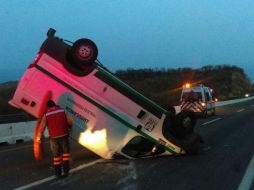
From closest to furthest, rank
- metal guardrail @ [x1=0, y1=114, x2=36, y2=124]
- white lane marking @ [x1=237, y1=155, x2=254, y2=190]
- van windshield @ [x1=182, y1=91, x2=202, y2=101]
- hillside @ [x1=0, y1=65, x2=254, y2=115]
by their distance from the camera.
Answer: white lane marking @ [x1=237, y1=155, x2=254, y2=190] → metal guardrail @ [x1=0, y1=114, x2=36, y2=124] → van windshield @ [x1=182, y1=91, x2=202, y2=101] → hillside @ [x1=0, y1=65, x2=254, y2=115]

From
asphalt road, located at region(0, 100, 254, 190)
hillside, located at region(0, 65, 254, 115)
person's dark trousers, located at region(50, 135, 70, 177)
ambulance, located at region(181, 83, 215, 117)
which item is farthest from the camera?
hillside, located at region(0, 65, 254, 115)

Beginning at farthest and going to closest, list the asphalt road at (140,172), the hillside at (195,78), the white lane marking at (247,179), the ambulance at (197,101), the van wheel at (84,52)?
1. the hillside at (195,78)
2. the ambulance at (197,101)
3. the van wheel at (84,52)
4. the asphalt road at (140,172)
5. the white lane marking at (247,179)

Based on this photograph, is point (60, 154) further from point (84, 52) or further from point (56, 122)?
point (84, 52)

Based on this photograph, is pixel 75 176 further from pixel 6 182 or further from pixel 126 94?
pixel 126 94

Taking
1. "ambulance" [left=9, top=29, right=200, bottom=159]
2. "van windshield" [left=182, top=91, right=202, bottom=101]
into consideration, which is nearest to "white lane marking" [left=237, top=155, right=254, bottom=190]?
"ambulance" [left=9, top=29, right=200, bottom=159]

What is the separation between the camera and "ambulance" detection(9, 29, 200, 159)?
35.7 feet

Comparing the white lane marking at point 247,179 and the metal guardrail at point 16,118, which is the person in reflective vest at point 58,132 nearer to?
the white lane marking at point 247,179

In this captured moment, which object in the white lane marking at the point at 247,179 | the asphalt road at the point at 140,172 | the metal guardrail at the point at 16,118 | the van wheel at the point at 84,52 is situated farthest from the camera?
the metal guardrail at the point at 16,118

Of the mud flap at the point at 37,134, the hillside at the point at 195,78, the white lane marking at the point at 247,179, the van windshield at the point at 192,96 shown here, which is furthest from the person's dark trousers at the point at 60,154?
the hillside at the point at 195,78

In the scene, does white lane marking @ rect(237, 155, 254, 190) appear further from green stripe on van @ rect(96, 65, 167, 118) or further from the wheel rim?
the wheel rim

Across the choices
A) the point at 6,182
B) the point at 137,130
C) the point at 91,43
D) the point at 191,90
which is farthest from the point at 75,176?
the point at 191,90

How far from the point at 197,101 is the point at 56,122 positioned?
21.7m

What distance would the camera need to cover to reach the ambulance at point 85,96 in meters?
10.9

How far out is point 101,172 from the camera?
10180 mm
